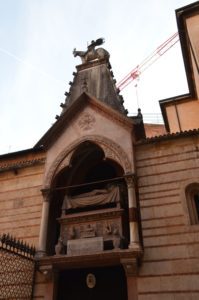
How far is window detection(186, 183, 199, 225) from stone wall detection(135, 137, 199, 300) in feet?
0.68

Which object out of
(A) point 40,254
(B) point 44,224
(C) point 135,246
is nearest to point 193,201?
(C) point 135,246

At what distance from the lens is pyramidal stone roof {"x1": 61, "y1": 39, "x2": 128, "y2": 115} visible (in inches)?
593

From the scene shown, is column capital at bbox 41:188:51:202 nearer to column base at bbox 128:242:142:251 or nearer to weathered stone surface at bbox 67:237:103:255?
weathered stone surface at bbox 67:237:103:255

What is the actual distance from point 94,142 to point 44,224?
3959 mm

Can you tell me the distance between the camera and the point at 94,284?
36.4 ft

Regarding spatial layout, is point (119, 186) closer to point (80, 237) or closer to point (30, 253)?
point (80, 237)

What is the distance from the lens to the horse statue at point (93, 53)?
59.6ft

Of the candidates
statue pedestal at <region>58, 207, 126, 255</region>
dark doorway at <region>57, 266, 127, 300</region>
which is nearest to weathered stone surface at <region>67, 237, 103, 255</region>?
statue pedestal at <region>58, 207, 126, 255</region>

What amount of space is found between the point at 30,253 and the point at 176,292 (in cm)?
524

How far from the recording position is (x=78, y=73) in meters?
18.0

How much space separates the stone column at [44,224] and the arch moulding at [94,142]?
0.39m

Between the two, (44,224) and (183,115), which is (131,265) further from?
(183,115)

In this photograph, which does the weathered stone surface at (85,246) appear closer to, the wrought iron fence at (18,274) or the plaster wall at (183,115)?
the wrought iron fence at (18,274)

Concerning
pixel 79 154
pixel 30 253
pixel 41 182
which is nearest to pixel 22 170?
pixel 41 182
